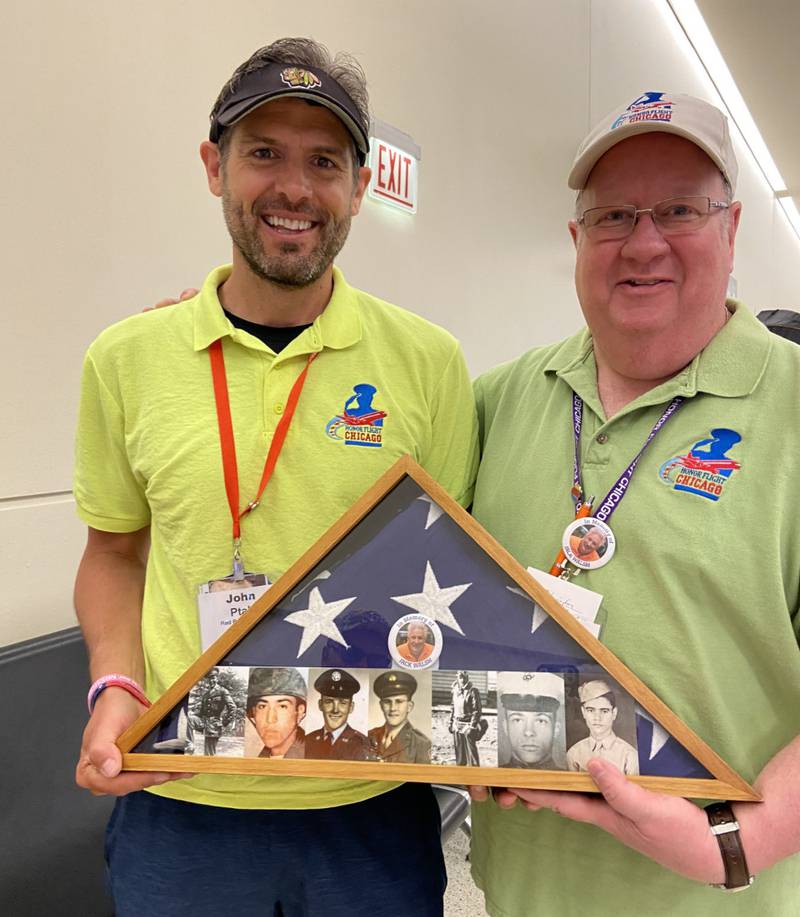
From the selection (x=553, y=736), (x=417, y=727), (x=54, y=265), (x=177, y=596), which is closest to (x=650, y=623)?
(x=553, y=736)

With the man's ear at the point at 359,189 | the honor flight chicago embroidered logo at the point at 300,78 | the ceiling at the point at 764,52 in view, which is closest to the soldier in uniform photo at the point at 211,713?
the man's ear at the point at 359,189

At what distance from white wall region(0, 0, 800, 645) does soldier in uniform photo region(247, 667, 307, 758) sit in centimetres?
134

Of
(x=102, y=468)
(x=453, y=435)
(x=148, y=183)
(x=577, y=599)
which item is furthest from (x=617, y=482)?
(x=148, y=183)

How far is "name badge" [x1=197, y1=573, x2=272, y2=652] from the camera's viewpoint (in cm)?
110

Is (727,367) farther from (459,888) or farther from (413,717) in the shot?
(459,888)

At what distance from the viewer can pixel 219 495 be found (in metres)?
1.14

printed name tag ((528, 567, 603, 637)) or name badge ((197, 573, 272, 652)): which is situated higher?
printed name tag ((528, 567, 603, 637))

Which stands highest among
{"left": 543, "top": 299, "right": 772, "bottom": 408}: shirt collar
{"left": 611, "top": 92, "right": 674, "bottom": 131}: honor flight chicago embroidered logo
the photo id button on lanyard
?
{"left": 611, "top": 92, "right": 674, "bottom": 131}: honor flight chicago embroidered logo

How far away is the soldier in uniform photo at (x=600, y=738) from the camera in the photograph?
2.78 feet

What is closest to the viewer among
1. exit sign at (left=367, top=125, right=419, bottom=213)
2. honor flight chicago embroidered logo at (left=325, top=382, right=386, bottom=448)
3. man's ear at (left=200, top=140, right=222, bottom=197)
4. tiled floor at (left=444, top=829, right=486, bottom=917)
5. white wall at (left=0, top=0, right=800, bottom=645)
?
honor flight chicago embroidered logo at (left=325, top=382, right=386, bottom=448)

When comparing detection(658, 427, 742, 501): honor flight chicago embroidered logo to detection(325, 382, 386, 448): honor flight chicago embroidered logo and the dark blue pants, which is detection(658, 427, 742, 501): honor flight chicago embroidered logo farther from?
→ the dark blue pants

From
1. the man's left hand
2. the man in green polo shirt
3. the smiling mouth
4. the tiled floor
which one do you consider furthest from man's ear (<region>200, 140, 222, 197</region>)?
the tiled floor

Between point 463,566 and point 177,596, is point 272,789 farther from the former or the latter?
point 463,566

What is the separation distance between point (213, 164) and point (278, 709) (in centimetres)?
100
